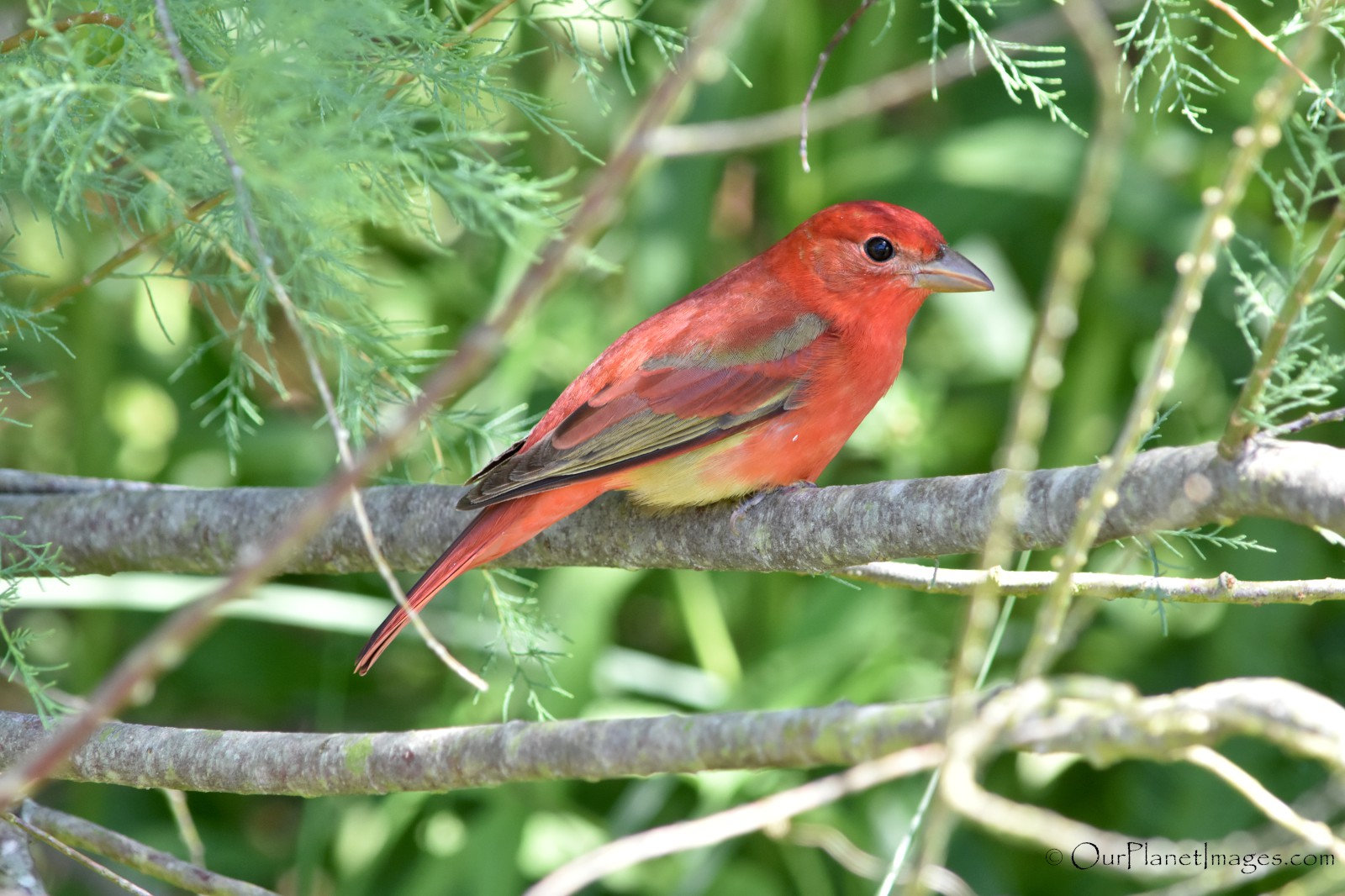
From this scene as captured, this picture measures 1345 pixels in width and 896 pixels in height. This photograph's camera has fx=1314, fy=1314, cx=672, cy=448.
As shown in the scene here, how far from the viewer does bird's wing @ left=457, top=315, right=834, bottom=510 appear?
111 inches

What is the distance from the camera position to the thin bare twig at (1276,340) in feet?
4.50

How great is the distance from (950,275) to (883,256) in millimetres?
189

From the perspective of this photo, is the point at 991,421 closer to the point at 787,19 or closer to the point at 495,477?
the point at 787,19

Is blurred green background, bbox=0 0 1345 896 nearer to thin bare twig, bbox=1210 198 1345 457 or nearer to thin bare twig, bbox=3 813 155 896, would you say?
thin bare twig, bbox=3 813 155 896

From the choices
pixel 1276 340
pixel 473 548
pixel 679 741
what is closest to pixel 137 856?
pixel 473 548

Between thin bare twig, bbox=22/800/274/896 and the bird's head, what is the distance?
2.11m

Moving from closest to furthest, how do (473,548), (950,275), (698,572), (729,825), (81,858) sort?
1. (729,825)
2. (81,858)
3. (473,548)
4. (950,275)
5. (698,572)

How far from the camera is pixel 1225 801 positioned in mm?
3754

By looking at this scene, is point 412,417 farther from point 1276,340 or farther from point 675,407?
point 675,407

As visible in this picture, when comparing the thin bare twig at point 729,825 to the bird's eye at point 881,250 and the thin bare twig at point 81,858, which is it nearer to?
the thin bare twig at point 81,858

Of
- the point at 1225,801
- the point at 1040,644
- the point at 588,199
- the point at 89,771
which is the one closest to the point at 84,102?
the point at 89,771

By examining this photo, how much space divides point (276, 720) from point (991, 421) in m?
2.75

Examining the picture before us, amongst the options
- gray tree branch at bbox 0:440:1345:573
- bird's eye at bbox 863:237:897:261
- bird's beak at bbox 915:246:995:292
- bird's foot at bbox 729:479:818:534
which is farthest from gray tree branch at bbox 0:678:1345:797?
bird's eye at bbox 863:237:897:261

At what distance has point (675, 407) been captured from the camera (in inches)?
120
